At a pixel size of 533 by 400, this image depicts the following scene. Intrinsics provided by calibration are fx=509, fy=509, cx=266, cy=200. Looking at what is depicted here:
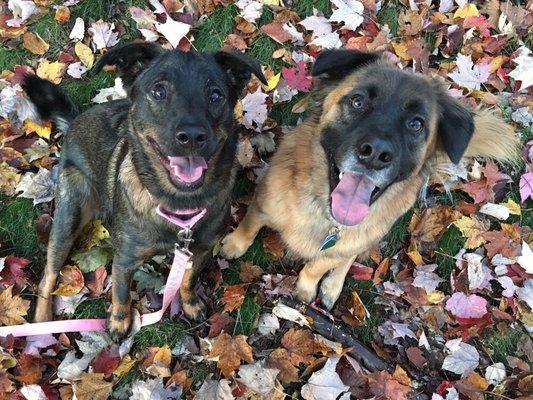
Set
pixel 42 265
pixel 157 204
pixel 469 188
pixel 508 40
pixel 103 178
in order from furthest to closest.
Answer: pixel 508 40
pixel 469 188
pixel 42 265
pixel 103 178
pixel 157 204

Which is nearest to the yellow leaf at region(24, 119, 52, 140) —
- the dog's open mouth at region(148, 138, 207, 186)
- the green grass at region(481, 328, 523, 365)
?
the dog's open mouth at region(148, 138, 207, 186)

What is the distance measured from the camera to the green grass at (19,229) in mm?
4344

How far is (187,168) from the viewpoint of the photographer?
3148mm

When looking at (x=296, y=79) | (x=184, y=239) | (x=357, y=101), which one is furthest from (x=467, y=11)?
(x=184, y=239)

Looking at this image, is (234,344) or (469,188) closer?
(234,344)

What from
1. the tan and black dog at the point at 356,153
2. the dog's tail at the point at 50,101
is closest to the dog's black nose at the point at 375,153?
the tan and black dog at the point at 356,153

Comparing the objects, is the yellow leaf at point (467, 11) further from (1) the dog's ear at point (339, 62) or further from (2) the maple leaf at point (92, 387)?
(2) the maple leaf at point (92, 387)

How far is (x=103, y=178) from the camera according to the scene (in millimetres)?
3803

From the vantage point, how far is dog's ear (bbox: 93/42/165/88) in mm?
Answer: 3109

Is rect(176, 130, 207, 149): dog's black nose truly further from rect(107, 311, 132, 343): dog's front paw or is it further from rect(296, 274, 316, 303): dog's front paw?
rect(296, 274, 316, 303): dog's front paw

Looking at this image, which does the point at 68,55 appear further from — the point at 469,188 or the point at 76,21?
the point at 469,188

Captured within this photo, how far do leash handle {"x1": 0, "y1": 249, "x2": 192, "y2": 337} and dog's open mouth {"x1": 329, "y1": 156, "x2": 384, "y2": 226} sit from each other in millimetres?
1054

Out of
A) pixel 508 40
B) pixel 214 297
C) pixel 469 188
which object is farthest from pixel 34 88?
pixel 508 40

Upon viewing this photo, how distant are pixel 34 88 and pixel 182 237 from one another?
1755 mm
